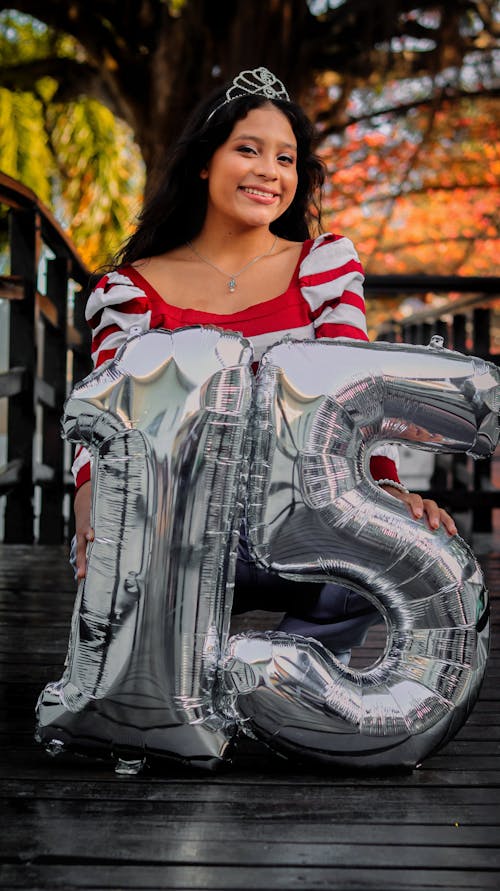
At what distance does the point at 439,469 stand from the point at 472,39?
9.67 ft

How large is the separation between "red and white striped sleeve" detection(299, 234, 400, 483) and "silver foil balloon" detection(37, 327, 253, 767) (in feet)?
1.13

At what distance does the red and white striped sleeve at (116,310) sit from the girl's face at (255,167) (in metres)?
0.20

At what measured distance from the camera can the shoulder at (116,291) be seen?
1.59 meters

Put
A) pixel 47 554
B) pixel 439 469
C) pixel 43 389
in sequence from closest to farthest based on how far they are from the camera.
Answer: pixel 47 554 → pixel 43 389 → pixel 439 469

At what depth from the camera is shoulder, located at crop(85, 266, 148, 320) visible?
1.59 meters

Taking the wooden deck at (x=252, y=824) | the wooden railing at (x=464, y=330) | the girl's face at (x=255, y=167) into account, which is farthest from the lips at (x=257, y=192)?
the wooden railing at (x=464, y=330)

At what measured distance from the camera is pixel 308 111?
20.5 feet

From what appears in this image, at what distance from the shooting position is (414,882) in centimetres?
101

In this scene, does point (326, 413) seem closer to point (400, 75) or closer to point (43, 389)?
point (43, 389)

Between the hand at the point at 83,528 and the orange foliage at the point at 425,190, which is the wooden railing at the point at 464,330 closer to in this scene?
the hand at the point at 83,528

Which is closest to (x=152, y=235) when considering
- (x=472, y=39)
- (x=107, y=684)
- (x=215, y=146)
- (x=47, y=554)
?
(x=215, y=146)

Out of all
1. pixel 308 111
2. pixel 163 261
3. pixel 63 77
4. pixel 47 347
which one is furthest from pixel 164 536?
pixel 63 77

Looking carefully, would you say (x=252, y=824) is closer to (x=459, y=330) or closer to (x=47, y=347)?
(x=47, y=347)

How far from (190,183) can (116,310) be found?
0.92ft
